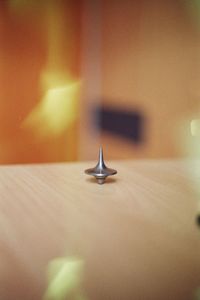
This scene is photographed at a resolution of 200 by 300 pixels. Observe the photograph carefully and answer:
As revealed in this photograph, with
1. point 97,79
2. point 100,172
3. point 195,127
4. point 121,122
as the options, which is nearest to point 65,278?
point 100,172

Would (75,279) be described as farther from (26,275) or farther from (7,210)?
(7,210)

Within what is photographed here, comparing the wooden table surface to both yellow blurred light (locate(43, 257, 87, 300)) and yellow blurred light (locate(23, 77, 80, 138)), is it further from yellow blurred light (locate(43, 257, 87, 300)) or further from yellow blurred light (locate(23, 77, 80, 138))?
yellow blurred light (locate(23, 77, 80, 138))

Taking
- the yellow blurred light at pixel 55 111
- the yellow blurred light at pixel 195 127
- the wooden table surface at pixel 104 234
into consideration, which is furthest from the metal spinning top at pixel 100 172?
the yellow blurred light at pixel 55 111

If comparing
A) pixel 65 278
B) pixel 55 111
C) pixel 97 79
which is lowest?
pixel 65 278

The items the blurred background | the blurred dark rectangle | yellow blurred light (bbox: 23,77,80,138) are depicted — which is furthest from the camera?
yellow blurred light (bbox: 23,77,80,138)

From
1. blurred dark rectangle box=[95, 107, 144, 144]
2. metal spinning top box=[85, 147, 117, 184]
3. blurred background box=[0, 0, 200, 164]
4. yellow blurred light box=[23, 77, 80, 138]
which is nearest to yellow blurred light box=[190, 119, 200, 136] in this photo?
blurred background box=[0, 0, 200, 164]

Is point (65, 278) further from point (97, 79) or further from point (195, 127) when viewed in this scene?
point (97, 79)
